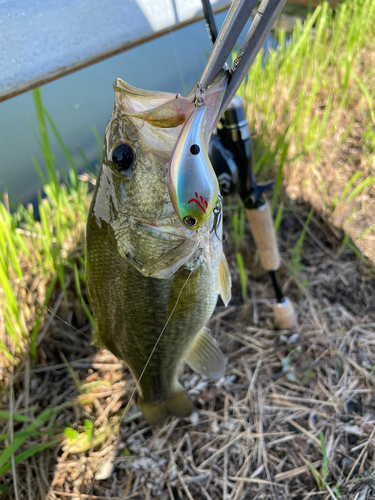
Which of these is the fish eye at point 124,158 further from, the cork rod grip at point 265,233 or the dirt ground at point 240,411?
the dirt ground at point 240,411

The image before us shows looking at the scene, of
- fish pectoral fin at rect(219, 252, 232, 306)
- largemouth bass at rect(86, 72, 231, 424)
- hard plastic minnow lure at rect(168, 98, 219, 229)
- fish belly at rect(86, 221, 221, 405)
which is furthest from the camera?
fish pectoral fin at rect(219, 252, 232, 306)

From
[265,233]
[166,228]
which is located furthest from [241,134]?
[166,228]

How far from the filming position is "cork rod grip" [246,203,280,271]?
1401 millimetres

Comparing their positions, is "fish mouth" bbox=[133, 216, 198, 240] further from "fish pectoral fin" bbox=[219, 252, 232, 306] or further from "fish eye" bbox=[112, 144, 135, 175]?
"fish pectoral fin" bbox=[219, 252, 232, 306]

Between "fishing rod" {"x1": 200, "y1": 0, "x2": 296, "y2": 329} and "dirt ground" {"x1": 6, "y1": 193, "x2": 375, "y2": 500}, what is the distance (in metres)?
0.25

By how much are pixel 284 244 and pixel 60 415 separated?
1.60 meters

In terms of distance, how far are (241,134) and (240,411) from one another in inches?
49.3

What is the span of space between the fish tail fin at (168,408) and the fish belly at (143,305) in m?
0.21

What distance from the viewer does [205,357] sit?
1.33 metres

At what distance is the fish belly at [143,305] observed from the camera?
982 mm

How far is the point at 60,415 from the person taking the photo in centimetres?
153

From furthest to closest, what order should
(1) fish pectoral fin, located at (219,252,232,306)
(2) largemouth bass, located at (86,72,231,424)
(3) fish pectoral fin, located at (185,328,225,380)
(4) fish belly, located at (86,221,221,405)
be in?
(3) fish pectoral fin, located at (185,328,225,380)
(1) fish pectoral fin, located at (219,252,232,306)
(4) fish belly, located at (86,221,221,405)
(2) largemouth bass, located at (86,72,231,424)

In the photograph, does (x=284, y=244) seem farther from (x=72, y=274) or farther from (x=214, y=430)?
(x=72, y=274)

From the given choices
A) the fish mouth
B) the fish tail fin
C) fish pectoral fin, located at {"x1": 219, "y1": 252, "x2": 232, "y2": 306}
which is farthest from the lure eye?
the fish tail fin
